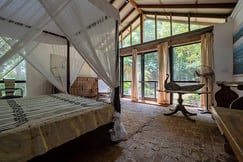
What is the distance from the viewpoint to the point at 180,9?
13.5 ft

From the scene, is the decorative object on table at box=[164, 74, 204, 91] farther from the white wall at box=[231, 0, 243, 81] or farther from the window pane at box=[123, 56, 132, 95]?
the window pane at box=[123, 56, 132, 95]

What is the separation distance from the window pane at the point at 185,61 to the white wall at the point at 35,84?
15.9 ft

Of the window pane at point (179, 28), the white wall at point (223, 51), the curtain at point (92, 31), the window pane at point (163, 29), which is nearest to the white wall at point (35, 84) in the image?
the curtain at point (92, 31)

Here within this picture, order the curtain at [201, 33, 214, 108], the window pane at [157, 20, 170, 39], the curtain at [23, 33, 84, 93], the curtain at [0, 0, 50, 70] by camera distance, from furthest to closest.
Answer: the window pane at [157, 20, 170, 39], the curtain at [201, 33, 214, 108], the curtain at [23, 33, 84, 93], the curtain at [0, 0, 50, 70]

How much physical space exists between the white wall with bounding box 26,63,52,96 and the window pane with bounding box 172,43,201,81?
486 centimetres

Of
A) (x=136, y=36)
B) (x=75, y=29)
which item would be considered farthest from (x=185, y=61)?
(x=75, y=29)

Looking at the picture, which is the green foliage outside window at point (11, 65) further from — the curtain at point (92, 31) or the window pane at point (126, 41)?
the window pane at point (126, 41)

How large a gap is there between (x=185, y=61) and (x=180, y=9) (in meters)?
1.71

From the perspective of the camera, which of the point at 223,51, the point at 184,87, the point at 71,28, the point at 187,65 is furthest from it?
the point at 187,65

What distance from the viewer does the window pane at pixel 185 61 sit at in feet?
14.5

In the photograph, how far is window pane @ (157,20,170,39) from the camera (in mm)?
4906

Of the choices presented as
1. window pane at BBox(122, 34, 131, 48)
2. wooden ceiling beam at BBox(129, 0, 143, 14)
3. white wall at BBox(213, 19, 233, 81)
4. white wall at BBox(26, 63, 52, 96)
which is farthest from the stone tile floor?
window pane at BBox(122, 34, 131, 48)

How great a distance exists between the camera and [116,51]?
7.26 feet

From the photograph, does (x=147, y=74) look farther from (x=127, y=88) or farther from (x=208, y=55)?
(x=208, y=55)
